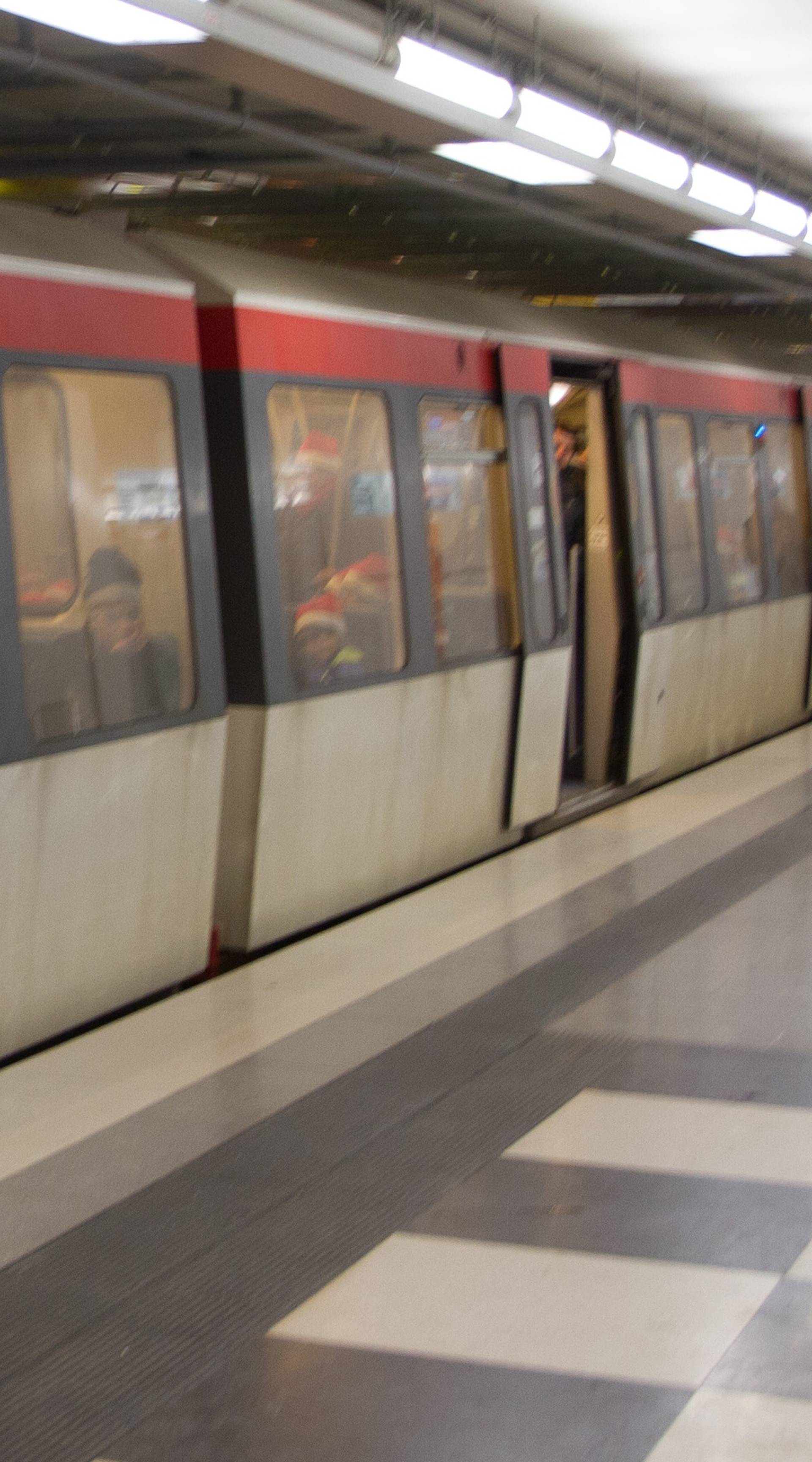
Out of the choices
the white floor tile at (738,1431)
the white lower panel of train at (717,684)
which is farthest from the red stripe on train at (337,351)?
the white floor tile at (738,1431)

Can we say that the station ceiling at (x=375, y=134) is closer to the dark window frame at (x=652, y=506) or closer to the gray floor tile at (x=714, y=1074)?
the dark window frame at (x=652, y=506)

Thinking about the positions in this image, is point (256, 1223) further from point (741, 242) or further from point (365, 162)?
point (741, 242)

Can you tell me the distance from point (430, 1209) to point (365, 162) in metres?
3.56

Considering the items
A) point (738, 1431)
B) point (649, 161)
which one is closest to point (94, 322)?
point (649, 161)

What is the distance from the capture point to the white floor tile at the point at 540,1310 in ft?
9.62

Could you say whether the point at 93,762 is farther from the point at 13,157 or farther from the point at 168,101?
the point at 13,157

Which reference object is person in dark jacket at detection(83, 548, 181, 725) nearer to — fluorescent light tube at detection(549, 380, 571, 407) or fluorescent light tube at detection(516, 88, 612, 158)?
fluorescent light tube at detection(516, 88, 612, 158)

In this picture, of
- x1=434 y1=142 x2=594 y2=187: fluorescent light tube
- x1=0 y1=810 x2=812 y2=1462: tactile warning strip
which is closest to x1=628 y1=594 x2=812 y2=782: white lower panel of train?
x1=434 y1=142 x2=594 y2=187: fluorescent light tube

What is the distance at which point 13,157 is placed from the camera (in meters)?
5.73

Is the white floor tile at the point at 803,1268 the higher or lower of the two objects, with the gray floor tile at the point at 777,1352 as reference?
higher

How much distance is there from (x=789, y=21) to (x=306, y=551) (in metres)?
2.34

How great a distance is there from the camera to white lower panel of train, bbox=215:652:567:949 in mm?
5777

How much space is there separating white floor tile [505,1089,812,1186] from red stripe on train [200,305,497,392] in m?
2.83

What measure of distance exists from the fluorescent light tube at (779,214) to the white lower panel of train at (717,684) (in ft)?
7.52
